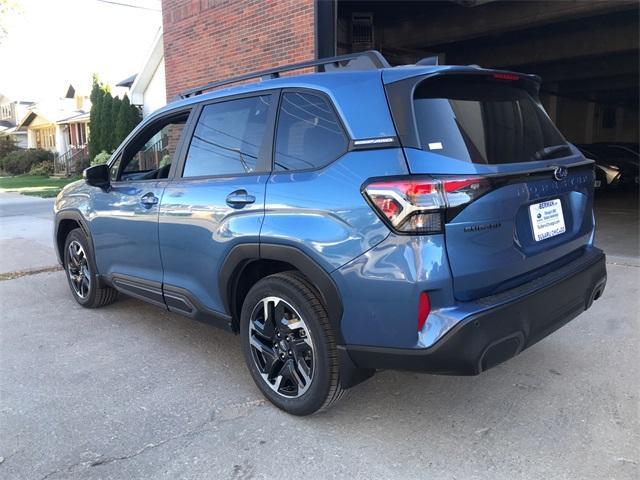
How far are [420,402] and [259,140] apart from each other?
1.87 meters

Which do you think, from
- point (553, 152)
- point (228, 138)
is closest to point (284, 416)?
point (228, 138)

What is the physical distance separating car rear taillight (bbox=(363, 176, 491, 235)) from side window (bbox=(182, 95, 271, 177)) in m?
1.09

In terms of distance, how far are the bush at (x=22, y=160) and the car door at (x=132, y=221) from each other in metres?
35.9

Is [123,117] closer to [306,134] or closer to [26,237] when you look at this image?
[26,237]

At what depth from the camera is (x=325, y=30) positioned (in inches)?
335

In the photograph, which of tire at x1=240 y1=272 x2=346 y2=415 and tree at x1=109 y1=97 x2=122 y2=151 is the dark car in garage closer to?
tire at x1=240 y1=272 x2=346 y2=415

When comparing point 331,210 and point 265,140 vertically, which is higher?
point 265,140

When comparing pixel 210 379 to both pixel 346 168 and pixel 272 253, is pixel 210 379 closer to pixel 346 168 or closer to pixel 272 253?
pixel 272 253

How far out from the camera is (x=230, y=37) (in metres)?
10.2

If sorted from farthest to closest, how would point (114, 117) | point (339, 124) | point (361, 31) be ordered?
point (114, 117)
point (361, 31)
point (339, 124)

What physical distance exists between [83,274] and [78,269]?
12 centimetres

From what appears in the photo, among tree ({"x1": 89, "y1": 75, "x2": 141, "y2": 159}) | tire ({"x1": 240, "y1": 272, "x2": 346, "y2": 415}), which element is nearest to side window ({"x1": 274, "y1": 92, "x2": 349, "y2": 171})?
tire ({"x1": 240, "y1": 272, "x2": 346, "y2": 415})

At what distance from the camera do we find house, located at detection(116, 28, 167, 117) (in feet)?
71.3

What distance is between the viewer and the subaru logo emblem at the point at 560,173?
2.95 metres
